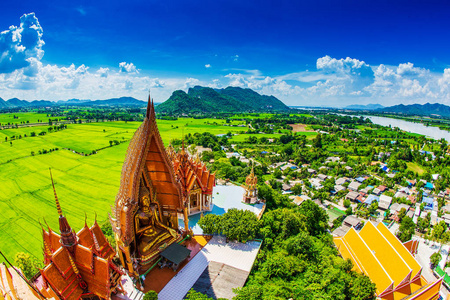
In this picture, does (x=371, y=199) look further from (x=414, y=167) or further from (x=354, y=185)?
(x=414, y=167)

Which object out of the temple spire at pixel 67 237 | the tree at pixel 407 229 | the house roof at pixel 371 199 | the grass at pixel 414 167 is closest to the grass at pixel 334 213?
the house roof at pixel 371 199

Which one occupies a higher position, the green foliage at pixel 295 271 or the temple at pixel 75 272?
the temple at pixel 75 272

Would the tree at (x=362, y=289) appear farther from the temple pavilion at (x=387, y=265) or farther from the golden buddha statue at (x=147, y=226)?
the golden buddha statue at (x=147, y=226)

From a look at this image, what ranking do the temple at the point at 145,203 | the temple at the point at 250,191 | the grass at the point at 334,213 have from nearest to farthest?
the temple at the point at 145,203
the temple at the point at 250,191
the grass at the point at 334,213

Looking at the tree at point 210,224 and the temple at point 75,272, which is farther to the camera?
the tree at point 210,224

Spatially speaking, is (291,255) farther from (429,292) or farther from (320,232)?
(429,292)

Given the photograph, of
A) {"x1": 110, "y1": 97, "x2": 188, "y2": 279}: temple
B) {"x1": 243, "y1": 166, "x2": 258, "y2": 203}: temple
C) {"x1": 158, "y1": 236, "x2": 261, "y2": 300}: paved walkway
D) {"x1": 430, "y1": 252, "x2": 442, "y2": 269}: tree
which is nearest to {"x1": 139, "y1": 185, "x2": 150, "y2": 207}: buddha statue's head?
{"x1": 110, "y1": 97, "x2": 188, "y2": 279}: temple

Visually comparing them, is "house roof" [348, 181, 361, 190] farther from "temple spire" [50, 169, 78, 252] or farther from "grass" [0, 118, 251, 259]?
"temple spire" [50, 169, 78, 252]
